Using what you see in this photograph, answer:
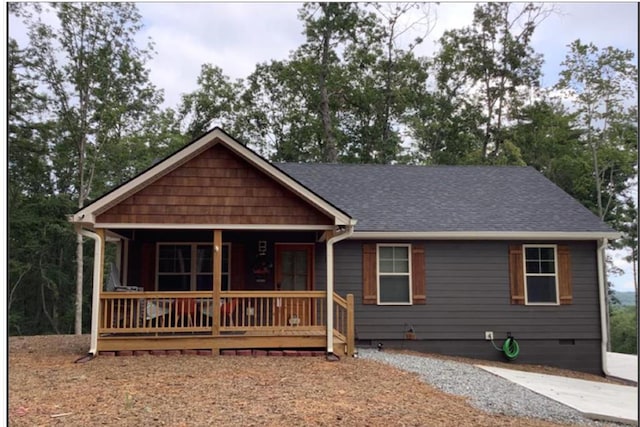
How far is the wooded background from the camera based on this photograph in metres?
20.2

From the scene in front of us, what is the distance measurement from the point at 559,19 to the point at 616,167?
686cm

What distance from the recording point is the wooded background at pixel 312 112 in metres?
20.2

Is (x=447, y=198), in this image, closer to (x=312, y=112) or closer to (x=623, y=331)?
(x=312, y=112)

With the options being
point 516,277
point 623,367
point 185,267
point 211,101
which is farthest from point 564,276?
point 211,101

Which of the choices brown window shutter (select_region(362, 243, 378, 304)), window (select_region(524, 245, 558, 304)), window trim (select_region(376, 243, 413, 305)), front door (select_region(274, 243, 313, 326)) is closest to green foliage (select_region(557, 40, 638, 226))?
window (select_region(524, 245, 558, 304))

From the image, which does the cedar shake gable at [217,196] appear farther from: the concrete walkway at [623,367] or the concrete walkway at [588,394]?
the concrete walkway at [623,367]

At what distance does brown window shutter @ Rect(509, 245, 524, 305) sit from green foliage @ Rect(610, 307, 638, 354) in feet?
52.6

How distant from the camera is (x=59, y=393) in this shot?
631cm

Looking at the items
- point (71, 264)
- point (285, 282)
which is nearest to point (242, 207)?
point (285, 282)

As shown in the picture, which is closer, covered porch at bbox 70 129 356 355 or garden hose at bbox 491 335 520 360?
covered porch at bbox 70 129 356 355

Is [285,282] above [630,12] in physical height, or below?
below

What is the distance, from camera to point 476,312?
11.4 metres

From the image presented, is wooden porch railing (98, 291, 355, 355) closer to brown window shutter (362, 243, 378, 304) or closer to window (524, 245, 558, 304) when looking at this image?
brown window shutter (362, 243, 378, 304)

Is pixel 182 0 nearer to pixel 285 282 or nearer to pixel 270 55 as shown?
pixel 285 282
